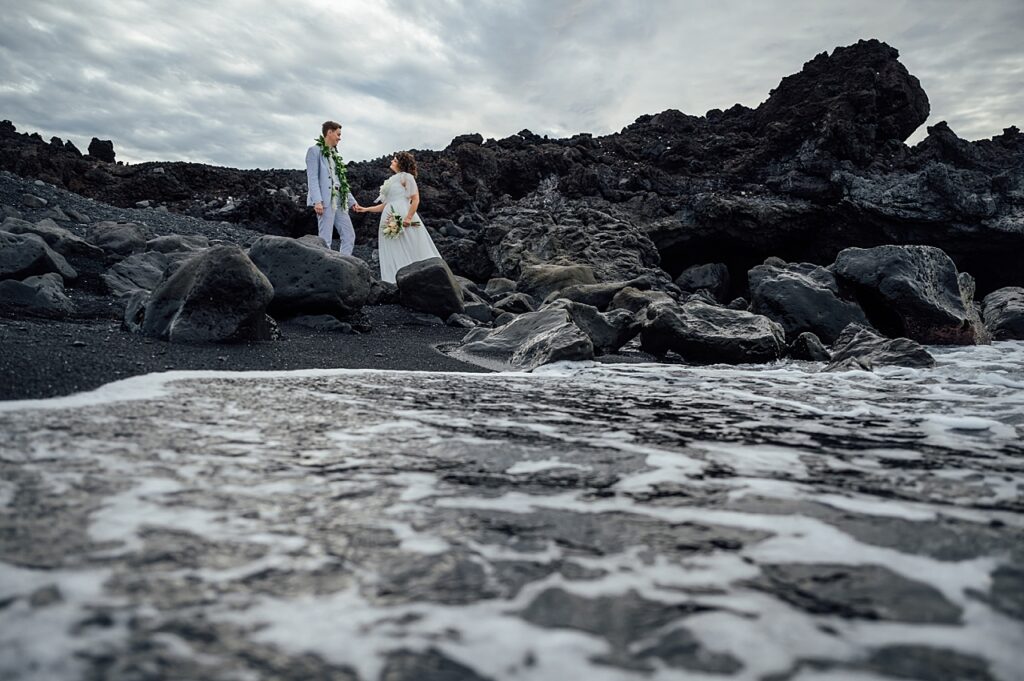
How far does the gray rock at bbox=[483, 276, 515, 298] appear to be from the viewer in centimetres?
1077

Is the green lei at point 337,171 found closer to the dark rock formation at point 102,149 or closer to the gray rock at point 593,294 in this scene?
the gray rock at point 593,294

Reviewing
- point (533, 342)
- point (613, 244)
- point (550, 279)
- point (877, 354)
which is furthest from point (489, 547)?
point (613, 244)

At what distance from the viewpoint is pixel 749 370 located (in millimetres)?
5852

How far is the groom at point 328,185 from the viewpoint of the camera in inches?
337

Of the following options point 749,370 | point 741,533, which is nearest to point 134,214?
point 749,370

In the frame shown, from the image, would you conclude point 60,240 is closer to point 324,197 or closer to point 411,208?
point 324,197

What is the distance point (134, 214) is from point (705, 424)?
45.6ft

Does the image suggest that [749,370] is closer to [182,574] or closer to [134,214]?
[182,574]

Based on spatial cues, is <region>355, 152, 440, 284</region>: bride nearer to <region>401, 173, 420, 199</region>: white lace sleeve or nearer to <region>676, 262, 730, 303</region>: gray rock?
<region>401, 173, 420, 199</region>: white lace sleeve

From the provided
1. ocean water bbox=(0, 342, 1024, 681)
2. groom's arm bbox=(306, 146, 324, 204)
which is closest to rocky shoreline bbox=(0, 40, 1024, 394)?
groom's arm bbox=(306, 146, 324, 204)

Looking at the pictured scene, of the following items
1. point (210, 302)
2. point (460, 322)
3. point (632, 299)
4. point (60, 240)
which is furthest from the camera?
point (632, 299)

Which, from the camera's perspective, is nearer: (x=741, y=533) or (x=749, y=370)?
(x=741, y=533)

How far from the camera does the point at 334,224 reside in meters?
9.57

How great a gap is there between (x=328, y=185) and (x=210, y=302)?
177 inches
